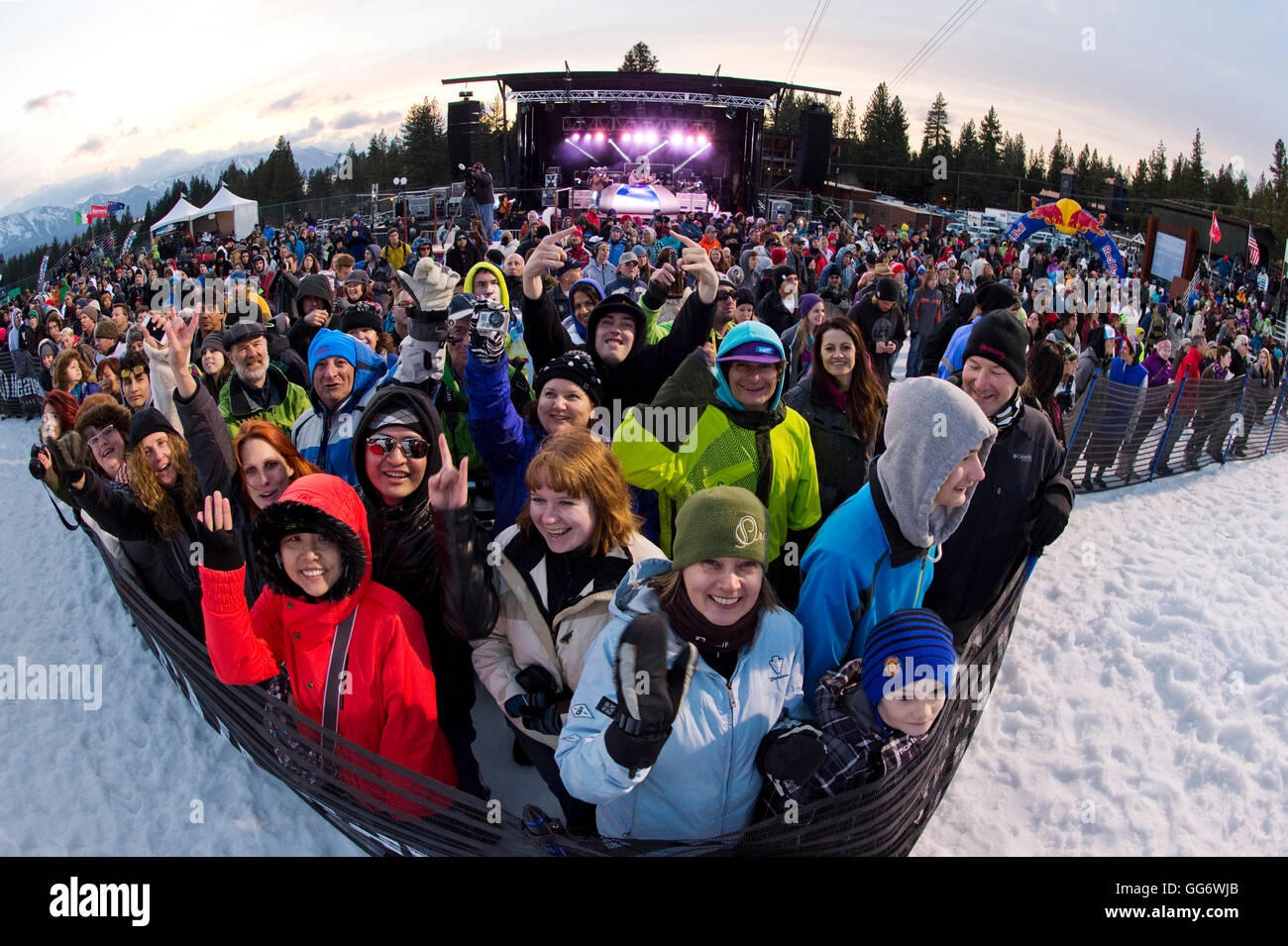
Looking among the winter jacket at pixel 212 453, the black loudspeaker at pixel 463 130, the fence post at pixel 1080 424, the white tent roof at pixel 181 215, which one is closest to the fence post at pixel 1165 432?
the fence post at pixel 1080 424

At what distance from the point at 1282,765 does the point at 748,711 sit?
9.95 feet

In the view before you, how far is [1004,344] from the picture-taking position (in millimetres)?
3205

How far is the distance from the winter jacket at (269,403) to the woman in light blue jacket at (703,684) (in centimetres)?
310

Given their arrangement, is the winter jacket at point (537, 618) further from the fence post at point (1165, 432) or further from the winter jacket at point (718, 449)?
the fence post at point (1165, 432)

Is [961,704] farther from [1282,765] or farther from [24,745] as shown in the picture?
[24,745]

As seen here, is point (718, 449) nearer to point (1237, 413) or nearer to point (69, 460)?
point (69, 460)

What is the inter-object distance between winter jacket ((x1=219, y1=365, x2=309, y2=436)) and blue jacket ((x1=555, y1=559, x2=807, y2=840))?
121 inches

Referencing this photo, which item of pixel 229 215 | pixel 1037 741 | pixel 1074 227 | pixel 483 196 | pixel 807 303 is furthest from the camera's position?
pixel 229 215

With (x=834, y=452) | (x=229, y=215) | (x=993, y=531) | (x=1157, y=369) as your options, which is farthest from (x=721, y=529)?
(x=229, y=215)

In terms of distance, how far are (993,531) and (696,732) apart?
1898 mm

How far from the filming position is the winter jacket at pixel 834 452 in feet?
12.5

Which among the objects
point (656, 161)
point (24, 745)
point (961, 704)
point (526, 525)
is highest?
point (656, 161)
